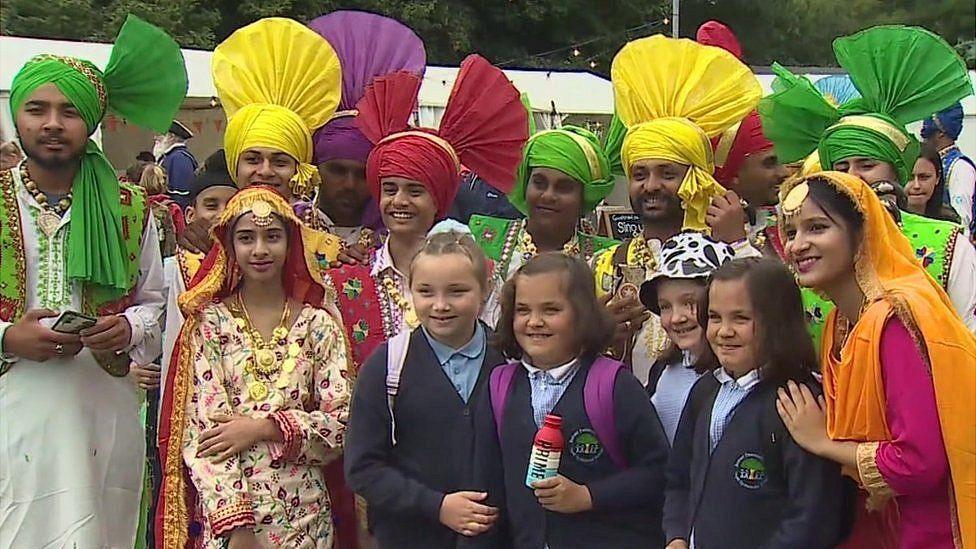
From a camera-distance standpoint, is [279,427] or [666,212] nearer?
[279,427]

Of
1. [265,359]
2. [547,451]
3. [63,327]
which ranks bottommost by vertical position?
[547,451]

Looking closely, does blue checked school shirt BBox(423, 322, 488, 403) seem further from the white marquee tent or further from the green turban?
the white marquee tent

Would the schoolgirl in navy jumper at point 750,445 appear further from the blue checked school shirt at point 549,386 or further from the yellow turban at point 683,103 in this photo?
the yellow turban at point 683,103

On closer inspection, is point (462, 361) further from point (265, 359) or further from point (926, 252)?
point (926, 252)

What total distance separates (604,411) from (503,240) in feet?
5.10

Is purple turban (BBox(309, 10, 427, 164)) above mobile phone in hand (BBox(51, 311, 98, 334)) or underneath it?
above

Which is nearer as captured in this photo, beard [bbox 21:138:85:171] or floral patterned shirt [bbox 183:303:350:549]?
floral patterned shirt [bbox 183:303:350:549]

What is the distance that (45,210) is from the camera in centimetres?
379

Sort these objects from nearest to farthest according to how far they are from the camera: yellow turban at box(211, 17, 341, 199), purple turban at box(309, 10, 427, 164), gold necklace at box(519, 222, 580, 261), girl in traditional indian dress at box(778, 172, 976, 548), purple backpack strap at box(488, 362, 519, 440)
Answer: girl in traditional indian dress at box(778, 172, 976, 548), purple backpack strap at box(488, 362, 519, 440), yellow turban at box(211, 17, 341, 199), gold necklace at box(519, 222, 580, 261), purple turban at box(309, 10, 427, 164)

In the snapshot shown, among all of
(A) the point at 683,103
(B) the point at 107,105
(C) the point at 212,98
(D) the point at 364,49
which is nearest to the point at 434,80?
(C) the point at 212,98

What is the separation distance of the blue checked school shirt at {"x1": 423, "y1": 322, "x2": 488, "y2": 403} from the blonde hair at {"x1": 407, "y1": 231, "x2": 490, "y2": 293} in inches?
6.8

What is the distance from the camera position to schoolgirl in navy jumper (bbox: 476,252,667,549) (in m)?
3.05

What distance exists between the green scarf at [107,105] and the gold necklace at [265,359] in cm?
58

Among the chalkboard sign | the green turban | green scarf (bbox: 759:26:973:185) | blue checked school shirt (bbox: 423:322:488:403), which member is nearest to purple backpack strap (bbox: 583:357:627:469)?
blue checked school shirt (bbox: 423:322:488:403)
